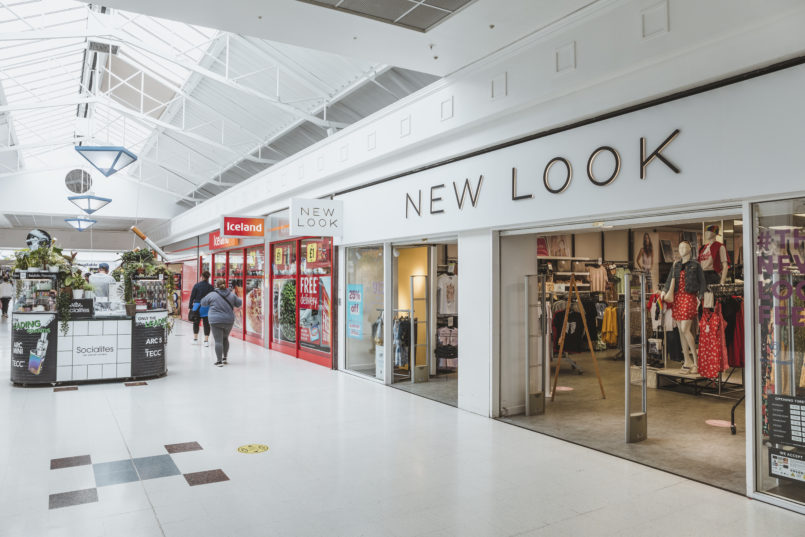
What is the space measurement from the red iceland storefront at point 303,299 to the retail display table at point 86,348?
2579mm

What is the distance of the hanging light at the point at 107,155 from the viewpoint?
30.8 feet

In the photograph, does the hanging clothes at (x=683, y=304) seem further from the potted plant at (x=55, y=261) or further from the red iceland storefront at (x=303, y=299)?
the potted plant at (x=55, y=261)

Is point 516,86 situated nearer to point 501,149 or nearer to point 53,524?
point 501,149

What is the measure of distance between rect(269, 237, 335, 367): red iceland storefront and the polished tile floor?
3.21 metres

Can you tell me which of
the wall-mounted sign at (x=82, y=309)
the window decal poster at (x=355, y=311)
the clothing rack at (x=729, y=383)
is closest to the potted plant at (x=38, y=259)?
the wall-mounted sign at (x=82, y=309)

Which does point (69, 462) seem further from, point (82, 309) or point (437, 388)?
point (437, 388)

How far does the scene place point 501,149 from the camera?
5738 mm

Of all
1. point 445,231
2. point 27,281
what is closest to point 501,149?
point 445,231

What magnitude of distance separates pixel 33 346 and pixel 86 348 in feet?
1.99

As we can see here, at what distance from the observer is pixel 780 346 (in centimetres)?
353

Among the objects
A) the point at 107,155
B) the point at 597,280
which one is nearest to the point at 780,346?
the point at 597,280

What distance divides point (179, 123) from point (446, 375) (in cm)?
982

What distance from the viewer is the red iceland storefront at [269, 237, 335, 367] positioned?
952 cm

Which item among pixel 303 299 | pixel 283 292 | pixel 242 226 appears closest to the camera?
pixel 303 299
